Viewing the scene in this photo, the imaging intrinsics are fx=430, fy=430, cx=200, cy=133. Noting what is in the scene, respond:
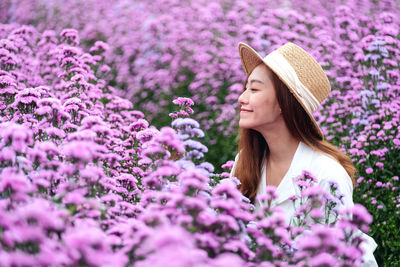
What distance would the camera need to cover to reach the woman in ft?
10.4

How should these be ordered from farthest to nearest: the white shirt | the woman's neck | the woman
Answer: the woman's neck → the woman → the white shirt

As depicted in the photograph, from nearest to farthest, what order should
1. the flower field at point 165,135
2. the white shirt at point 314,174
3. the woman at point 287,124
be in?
the flower field at point 165,135 < the white shirt at point 314,174 < the woman at point 287,124

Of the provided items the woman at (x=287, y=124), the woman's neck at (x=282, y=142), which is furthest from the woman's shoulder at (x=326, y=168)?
the woman's neck at (x=282, y=142)

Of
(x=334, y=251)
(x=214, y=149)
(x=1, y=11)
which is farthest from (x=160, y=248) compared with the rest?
(x=1, y=11)

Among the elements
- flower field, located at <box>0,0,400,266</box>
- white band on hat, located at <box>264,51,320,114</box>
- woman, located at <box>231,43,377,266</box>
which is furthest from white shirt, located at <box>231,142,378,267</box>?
white band on hat, located at <box>264,51,320,114</box>

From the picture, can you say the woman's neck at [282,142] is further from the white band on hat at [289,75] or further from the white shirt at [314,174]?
the white band on hat at [289,75]

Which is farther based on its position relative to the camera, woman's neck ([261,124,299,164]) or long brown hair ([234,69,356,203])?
woman's neck ([261,124,299,164])

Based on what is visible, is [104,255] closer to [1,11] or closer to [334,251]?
[334,251]

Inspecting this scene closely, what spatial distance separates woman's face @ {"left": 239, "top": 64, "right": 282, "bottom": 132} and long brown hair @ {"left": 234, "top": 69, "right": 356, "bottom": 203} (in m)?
0.05

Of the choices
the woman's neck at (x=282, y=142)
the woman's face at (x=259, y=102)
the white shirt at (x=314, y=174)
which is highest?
the woman's face at (x=259, y=102)

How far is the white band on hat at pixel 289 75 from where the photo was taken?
3.15m

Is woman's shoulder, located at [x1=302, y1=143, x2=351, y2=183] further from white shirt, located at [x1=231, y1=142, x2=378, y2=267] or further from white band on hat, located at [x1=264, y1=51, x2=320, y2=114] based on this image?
white band on hat, located at [x1=264, y1=51, x2=320, y2=114]

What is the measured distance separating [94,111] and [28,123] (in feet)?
2.64

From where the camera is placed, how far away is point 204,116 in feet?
21.8
